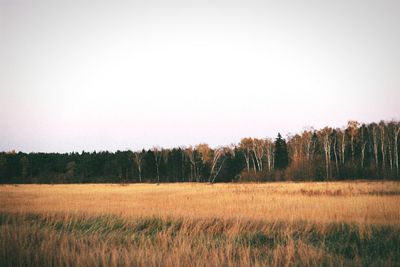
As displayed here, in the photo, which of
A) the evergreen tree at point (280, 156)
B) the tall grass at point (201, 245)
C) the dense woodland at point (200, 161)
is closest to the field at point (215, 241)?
the tall grass at point (201, 245)

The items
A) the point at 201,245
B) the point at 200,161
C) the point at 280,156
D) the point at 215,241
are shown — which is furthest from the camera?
the point at 200,161

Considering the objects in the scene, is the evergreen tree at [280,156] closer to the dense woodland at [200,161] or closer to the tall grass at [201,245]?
the dense woodland at [200,161]

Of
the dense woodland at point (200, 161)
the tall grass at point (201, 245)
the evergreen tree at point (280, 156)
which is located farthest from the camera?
the evergreen tree at point (280, 156)

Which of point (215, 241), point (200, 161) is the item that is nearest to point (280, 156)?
point (200, 161)

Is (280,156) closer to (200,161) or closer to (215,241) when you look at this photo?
(200,161)

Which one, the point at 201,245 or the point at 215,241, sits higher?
the point at 201,245

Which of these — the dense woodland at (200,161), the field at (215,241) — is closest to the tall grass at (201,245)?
the field at (215,241)

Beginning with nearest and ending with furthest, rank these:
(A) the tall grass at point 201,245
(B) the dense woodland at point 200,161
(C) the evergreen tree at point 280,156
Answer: (A) the tall grass at point 201,245, (B) the dense woodland at point 200,161, (C) the evergreen tree at point 280,156

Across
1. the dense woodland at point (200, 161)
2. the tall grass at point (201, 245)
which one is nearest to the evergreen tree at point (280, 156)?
the dense woodland at point (200, 161)

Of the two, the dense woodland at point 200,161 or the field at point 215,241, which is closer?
the field at point 215,241

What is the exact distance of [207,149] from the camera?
3228 inches

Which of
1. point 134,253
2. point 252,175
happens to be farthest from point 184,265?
point 252,175

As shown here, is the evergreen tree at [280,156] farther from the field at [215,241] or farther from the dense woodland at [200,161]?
the field at [215,241]

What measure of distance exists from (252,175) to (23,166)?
6341cm
